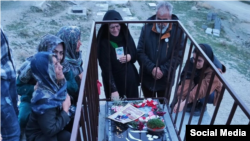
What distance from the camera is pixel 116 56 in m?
2.72

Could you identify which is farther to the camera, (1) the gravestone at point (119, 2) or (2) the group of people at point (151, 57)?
(1) the gravestone at point (119, 2)

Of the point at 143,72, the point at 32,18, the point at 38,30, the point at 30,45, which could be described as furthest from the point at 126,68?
the point at 32,18

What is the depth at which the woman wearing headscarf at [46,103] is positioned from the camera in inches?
71.5

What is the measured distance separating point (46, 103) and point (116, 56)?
44.0 inches

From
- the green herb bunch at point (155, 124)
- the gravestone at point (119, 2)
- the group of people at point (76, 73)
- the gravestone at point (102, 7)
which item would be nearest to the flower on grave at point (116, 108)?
the group of people at point (76, 73)

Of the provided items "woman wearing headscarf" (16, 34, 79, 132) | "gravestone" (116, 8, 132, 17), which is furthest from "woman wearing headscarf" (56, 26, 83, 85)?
"gravestone" (116, 8, 132, 17)

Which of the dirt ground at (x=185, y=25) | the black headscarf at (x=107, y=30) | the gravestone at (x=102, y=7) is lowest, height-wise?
the dirt ground at (x=185, y=25)

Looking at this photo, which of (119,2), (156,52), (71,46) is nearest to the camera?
(71,46)

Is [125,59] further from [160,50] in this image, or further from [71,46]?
[71,46]

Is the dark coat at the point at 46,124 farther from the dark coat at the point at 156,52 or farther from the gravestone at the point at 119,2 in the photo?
the gravestone at the point at 119,2

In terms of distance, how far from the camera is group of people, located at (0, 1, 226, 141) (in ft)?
5.93

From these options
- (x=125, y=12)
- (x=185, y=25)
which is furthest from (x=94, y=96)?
(x=125, y=12)

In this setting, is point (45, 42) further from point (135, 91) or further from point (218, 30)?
point (218, 30)

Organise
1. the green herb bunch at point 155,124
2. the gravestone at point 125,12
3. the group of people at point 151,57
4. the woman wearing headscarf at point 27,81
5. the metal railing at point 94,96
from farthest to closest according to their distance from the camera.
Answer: the gravestone at point 125,12 < the group of people at point 151,57 < the green herb bunch at point 155,124 < the woman wearing headscarf at point 27,81 < the metal railing at point 94,96
